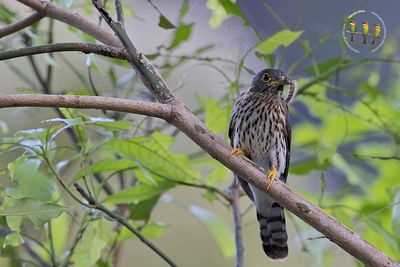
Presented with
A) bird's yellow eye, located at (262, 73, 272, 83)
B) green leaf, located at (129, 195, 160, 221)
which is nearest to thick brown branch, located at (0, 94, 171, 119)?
green leaf, located at (129, 195, 160, 221)

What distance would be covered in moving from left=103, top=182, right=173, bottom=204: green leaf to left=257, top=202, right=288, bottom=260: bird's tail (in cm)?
73

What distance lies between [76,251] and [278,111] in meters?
1.16

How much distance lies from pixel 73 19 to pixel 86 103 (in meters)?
0.60

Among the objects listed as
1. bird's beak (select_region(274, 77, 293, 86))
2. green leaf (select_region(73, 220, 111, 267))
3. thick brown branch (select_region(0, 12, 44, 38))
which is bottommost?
green leaf (select_region(73, 220, 111, 267))

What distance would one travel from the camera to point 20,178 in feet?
6.59

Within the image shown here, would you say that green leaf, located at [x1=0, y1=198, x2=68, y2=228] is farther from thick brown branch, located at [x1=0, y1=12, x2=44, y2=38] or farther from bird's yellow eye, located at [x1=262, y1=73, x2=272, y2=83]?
bird's yellow eye, located at [x1=262, y1=73, x2=272, y2=83]

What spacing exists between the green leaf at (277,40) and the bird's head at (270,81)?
39cm

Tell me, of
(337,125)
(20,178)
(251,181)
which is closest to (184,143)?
Answer: (337,125)

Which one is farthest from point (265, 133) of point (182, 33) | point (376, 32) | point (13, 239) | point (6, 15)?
point (13, 239)

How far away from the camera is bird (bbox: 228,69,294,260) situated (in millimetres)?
2879

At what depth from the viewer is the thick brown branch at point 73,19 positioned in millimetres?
1922

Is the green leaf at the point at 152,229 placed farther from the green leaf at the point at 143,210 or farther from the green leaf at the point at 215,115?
the green leaf at the point at 215,115

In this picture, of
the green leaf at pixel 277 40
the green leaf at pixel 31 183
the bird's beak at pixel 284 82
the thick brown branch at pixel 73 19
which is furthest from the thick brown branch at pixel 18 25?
the bird's beak at pixel 284 82

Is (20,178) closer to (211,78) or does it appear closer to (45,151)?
(45,151)
